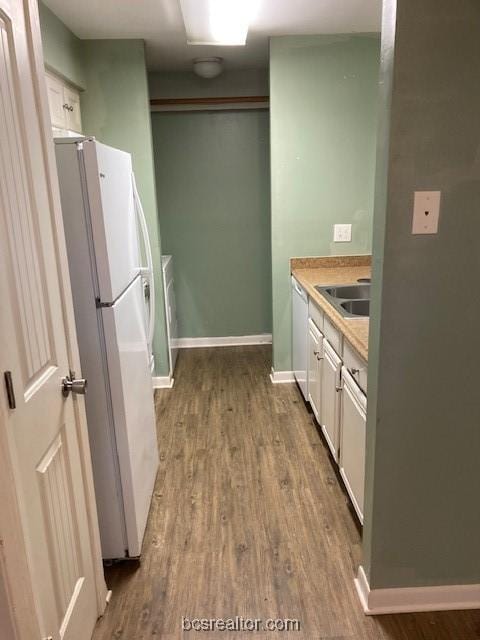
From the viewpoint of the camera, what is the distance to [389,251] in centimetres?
142

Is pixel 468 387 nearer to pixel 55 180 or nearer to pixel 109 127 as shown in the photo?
pixel 55 180

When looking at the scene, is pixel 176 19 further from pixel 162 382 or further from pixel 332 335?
pixel 162 382

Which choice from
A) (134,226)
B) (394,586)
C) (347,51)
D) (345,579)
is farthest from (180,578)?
(347,51)

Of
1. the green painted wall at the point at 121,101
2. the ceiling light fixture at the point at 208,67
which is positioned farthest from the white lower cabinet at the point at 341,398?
the ceiling light fixture at the point at 208,67

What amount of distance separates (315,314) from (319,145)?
4.42ft

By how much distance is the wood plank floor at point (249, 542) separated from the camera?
171cm

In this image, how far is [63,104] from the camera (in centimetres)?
293

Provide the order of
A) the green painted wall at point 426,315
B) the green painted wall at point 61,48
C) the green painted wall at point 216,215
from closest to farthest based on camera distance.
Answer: the green painted wall at point 426,315, the green painted wall at point 61,48, the green painted wall at point 216,215

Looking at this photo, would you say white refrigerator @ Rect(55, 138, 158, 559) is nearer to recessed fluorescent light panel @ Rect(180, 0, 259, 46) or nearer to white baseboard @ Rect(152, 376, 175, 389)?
recessed fluorescent light panel @ Rect(180, 0, 259, 46)

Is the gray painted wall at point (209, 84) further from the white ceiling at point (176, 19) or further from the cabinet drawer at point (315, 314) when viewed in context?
the cabinet drawer at point (315, 314)

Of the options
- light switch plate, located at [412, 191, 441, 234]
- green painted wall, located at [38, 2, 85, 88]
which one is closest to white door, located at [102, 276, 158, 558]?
A: light switch plate, located at [412, 191, 441, 234]

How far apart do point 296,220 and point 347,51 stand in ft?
3.83

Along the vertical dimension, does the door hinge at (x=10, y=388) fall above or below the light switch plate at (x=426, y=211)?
below

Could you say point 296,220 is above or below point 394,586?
above
